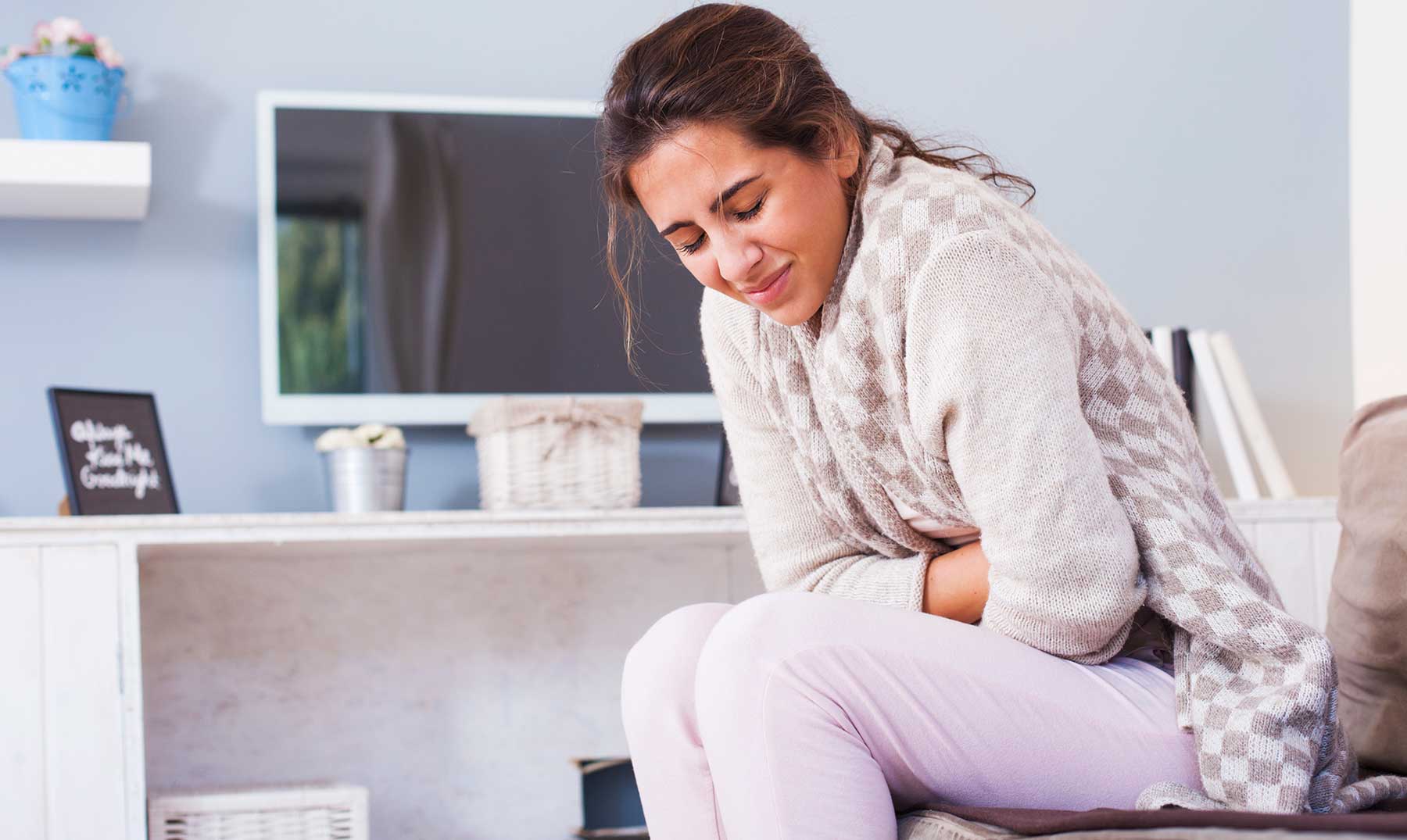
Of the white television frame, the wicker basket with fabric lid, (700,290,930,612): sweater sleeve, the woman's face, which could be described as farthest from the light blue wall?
the woman's face

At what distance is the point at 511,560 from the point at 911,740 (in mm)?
1446

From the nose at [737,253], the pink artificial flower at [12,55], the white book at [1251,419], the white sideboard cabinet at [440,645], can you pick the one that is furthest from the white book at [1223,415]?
the pink artificial flower at [12,55]

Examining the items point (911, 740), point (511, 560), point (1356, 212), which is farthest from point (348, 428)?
point (1356, 212)

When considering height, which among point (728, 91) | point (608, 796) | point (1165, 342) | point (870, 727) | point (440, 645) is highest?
point (728, 91)

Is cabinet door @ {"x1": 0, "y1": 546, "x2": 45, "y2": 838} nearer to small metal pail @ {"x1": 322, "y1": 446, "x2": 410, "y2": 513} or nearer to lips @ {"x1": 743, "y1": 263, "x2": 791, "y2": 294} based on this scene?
small metal pail @ {"x1": 322, "y1": 446, "x2": 410, "y2": 513}

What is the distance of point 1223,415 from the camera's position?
2301 mm

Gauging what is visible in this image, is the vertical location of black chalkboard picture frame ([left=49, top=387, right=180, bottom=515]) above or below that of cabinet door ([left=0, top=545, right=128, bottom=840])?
above

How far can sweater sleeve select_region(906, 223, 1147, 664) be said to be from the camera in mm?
972

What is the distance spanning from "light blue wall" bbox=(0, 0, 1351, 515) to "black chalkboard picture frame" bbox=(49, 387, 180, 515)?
17 cm

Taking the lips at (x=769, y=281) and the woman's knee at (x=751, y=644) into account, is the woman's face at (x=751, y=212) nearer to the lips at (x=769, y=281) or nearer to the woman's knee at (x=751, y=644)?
the lips at (x=769, y=281)

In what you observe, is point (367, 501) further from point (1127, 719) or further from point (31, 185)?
point (1127, 719)

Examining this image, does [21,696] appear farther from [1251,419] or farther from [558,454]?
[1251,419]

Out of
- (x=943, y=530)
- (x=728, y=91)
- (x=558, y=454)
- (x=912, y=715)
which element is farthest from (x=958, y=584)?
(x=558, y=454)

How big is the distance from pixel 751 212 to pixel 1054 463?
31 cm
